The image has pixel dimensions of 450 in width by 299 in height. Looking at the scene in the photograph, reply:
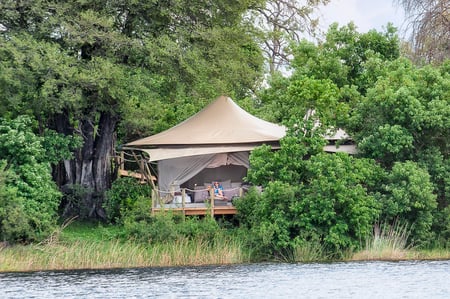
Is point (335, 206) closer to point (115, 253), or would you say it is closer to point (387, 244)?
point (387, 244)

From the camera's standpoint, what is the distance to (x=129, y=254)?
3077 centimetres

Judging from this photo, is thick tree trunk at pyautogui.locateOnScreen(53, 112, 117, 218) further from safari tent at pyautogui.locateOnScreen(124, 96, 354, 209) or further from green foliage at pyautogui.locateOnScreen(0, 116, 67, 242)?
green foliage at pyautogui.locateOnScreen(0, 116, 67, 242)

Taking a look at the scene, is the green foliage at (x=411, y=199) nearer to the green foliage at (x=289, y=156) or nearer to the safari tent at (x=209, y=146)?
the green foliage at (x=289, y=156)

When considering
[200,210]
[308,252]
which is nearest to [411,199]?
[308,252]

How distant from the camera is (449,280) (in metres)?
26.5

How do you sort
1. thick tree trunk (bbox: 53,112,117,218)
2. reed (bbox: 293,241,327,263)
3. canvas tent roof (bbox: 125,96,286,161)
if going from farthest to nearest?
1. thick tree trunk (bbox: 53,112,117,218)
2. canvas tent roof (bbox: 125,96,286,161)
3. reed (bbox: 293,241,327,263)

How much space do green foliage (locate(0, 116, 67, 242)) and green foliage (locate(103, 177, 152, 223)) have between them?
2.93 m

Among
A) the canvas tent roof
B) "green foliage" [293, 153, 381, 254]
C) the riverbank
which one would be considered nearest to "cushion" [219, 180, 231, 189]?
the canvas tent roof

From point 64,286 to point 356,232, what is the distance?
8955 millimetres

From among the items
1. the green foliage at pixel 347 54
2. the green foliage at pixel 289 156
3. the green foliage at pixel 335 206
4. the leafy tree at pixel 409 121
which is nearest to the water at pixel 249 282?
the green foliage at pixel 335 206

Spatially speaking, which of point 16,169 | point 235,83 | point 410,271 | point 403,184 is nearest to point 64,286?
point 16,169

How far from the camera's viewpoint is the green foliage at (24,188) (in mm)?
30719

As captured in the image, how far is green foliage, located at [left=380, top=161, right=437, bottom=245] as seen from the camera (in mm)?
31922

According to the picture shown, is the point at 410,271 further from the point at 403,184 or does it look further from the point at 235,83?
the point at 235,83
